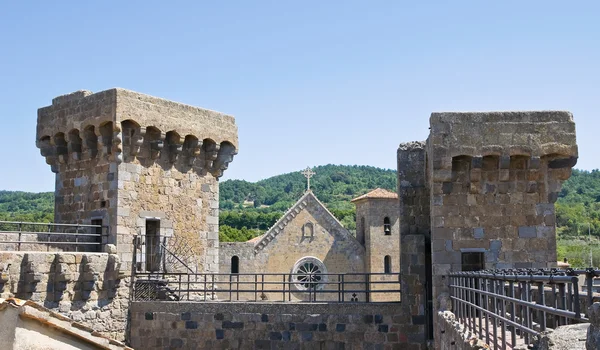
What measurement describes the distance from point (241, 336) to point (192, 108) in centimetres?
659

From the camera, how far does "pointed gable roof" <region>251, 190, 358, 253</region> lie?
38.7m

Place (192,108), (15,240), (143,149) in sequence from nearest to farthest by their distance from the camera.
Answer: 1. (15,240)
2. (143,149)
3. (192,108)

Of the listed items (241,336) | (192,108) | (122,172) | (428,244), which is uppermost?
(192,108)

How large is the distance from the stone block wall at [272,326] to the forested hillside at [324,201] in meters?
30.8

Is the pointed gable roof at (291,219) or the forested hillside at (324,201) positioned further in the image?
the forested hillside at (324,201)

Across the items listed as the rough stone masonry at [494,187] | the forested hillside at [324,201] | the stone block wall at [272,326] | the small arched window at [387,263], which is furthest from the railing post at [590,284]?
the forested hillside at [324,201]

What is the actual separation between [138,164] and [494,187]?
8854mm

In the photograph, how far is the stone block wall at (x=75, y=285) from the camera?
1467 cm

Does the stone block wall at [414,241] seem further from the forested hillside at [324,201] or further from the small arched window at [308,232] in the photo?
the forested hillside at [324,201]

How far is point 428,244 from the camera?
15898mm

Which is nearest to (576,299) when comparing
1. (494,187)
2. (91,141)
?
(494,187)

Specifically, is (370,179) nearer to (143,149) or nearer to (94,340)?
(143,149)

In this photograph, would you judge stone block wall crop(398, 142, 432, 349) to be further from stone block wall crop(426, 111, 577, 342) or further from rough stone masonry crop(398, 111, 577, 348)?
stone block wall crop(426, 111, 577, 342)

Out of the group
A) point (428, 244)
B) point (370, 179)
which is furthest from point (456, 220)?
point (370, 179)
